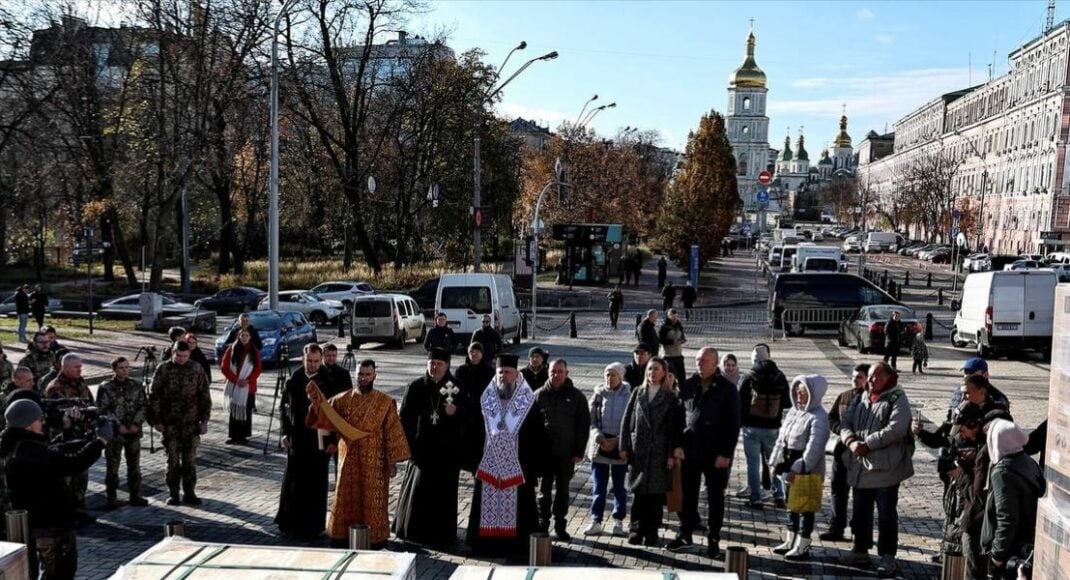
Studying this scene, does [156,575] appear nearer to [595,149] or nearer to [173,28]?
[173,28]

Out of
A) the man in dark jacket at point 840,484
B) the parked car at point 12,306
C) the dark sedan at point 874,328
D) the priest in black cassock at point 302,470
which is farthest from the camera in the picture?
the parked car at point 12,306

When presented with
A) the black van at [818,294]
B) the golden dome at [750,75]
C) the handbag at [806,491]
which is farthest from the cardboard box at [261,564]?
the golden dome at [750,75]

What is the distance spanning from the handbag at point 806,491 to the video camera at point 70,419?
6.15 m

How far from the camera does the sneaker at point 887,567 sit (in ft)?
26.4

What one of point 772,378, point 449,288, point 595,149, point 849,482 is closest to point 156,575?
point 849,482

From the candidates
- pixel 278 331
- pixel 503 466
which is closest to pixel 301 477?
pixel 503 466

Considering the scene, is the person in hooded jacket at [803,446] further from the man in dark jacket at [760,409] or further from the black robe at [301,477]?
the black robe at [301,477]

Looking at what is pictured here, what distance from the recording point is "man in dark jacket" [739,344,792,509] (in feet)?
32.8

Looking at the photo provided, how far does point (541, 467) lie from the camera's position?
8.80 metres

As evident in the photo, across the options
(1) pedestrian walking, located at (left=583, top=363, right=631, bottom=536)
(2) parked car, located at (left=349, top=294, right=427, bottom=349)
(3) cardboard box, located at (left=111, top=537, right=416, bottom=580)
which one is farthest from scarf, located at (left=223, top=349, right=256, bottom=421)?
(2) parked car, located at (left=349, top=294, right=427, bottom=349)

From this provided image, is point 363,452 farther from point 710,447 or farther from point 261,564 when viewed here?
point 261,564

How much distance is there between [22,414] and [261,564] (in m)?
3.42

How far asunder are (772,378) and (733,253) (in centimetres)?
8311

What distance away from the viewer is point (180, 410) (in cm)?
995
